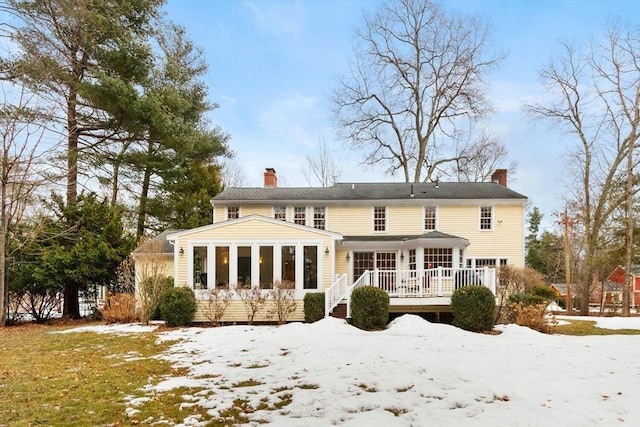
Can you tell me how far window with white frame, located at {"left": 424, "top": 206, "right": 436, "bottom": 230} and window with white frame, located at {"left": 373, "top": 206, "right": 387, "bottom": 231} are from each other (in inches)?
72.6

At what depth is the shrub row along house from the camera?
12750 mm

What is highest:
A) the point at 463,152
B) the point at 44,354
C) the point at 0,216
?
the point at 463,152

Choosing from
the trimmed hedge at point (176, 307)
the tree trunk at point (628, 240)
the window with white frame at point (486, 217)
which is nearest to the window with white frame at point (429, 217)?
the window with white frame at point (486, 217)

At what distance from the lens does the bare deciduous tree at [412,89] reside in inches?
984

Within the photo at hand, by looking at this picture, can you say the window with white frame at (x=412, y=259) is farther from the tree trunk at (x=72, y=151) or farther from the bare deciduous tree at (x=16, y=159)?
the bare deciduous tree at (x=16, y=159)

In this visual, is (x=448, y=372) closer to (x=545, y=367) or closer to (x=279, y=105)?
(x=545, y=367)

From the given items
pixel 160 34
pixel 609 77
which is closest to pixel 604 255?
pixel 609 77

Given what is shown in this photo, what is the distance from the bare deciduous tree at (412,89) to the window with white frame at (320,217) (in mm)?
9408

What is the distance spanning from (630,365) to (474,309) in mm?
3910

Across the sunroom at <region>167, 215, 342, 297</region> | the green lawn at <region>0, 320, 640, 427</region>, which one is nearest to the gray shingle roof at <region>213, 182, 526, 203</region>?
the sunroom at <region>167, 215, 342, 297</region>

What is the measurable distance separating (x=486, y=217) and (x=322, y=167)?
46.8 feet

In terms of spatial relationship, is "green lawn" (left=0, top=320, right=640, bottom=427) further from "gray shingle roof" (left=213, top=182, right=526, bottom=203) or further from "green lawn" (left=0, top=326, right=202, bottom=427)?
"gray shingle roof" (left=213, top=182, right=526, bottom=203)

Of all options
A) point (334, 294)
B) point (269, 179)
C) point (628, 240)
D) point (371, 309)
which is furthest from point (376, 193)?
point (628, 240)

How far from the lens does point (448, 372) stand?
19.9 feet
